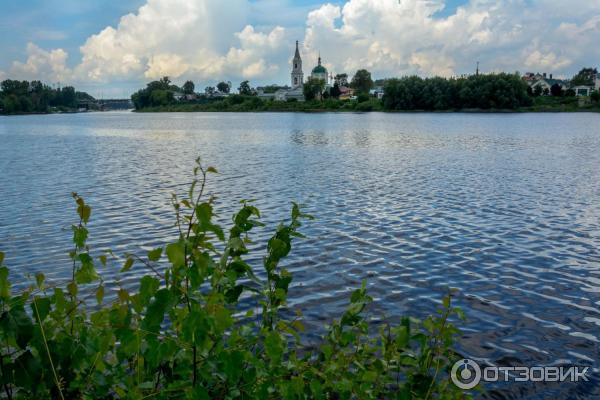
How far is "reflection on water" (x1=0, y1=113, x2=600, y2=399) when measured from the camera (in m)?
11.2

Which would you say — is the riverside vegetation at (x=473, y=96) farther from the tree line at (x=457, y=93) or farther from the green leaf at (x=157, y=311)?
the green leaf at (x=157, y=311)

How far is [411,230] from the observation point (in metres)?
18.4

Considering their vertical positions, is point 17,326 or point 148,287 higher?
point 148,287

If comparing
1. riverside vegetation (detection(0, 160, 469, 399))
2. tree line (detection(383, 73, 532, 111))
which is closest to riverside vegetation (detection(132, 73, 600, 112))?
tree line (detection(383, 73, 532, 111))

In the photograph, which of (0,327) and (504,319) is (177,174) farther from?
(0,327)

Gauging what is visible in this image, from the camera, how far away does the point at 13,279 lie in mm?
13484

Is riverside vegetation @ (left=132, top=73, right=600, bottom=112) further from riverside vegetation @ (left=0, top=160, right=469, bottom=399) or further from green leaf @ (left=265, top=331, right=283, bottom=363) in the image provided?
green leaf @ (left=265, top=331, right=283, bottom=363)

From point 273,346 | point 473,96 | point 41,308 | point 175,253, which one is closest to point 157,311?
point 175,253

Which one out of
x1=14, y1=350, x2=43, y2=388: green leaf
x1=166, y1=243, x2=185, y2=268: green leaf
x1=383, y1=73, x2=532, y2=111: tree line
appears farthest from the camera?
x1=383, y1=73, x2=532, y2=111: tree line

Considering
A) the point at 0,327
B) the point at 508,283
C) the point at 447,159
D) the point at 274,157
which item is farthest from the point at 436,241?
the point at 274,157

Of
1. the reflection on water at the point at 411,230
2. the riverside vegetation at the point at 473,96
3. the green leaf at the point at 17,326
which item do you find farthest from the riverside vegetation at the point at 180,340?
the riverside vegetation at the point at 473,96

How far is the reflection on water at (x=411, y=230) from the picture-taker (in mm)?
11203

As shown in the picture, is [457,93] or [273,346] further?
[457,93]

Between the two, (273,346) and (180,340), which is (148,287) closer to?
(180,340)
